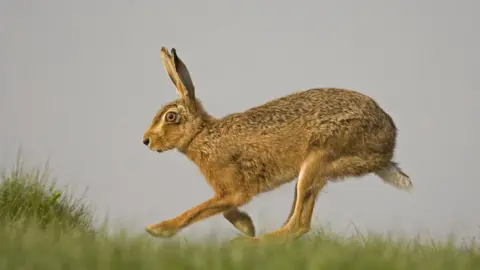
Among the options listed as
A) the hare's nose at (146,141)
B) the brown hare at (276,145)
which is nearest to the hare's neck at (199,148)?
the brown hare at (276,145)

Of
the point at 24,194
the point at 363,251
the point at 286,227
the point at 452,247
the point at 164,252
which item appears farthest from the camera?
the point at 24,194

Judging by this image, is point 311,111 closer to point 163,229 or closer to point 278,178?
point 278,178

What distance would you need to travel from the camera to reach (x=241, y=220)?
29.0 ft

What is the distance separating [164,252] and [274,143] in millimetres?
3174

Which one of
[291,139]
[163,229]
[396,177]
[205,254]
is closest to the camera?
[205,254]

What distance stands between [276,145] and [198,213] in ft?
3.92

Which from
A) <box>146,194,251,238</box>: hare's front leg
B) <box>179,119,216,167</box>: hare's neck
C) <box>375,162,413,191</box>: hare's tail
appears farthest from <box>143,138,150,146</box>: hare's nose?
<box>375,162,413,191</box>: hare's tail

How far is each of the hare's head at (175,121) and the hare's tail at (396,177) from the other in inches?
93.8

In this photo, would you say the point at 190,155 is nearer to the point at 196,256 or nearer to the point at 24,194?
the point at 24,194

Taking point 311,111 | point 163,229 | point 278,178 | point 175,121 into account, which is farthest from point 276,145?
point 163,229

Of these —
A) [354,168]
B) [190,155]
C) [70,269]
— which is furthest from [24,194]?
[70,269]

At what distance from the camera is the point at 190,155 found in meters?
8.87

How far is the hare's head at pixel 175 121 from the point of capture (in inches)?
345

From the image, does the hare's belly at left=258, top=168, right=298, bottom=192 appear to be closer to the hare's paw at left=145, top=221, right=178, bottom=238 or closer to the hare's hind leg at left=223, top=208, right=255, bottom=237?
the hare's hind leg at left=223, top=208, right=255, bottom=237
